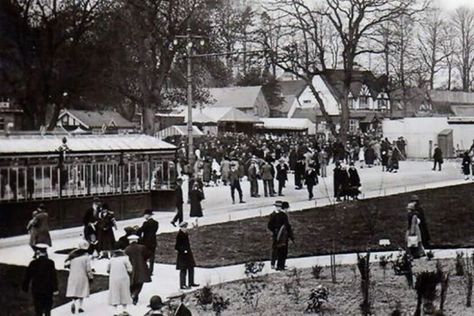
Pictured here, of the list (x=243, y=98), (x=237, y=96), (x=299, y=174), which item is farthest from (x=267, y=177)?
(x=237, y=96)

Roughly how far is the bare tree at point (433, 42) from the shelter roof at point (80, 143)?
8208 mm

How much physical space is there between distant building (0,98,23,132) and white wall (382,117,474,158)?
73.8 ft

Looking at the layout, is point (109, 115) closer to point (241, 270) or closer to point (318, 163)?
point (318, 163)

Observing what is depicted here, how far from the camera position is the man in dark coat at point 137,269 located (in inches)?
440

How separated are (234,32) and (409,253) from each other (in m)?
17.6

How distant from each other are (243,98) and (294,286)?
4203 cm

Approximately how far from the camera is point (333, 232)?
17.0 metres

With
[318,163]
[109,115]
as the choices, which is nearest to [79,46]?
[318,163]

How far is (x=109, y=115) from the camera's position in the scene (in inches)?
1812

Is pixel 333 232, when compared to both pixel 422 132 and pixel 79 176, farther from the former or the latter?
pixel 422 132

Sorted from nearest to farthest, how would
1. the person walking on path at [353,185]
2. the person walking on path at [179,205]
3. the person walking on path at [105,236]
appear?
the person walking on path at [105,236] < the person walking on path at [179,205] < the person walking on path at [353,185]

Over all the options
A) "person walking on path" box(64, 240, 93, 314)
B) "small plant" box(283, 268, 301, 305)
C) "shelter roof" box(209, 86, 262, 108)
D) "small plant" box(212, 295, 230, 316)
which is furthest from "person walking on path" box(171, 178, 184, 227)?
"shelter roof" box(209, 86, 262, 108)

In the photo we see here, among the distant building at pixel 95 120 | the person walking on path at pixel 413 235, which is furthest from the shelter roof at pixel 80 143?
the distant building at pixel 95 120

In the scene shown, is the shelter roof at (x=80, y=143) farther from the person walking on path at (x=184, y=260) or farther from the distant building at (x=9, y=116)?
the person walking on path at (x=184, y=260)
